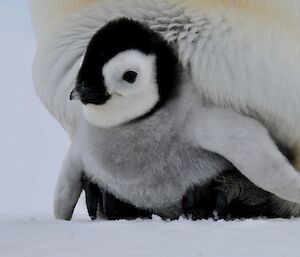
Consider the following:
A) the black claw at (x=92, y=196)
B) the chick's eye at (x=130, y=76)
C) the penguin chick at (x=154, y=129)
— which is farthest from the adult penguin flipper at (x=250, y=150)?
the black claw at (x=92, y=196)

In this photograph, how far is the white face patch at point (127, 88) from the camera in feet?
4.96

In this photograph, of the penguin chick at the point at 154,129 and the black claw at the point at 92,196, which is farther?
the black claw at the point at 92,196

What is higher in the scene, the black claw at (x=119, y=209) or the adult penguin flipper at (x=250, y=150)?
the adult penguin flipper at (x=250, y=150)

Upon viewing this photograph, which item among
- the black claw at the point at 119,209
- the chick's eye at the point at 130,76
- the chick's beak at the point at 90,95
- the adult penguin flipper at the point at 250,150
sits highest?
the chick's eye at the point at 130,76

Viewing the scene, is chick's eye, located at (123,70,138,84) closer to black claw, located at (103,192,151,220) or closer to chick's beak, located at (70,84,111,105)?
chick's beak, located at (70,84,111,105)

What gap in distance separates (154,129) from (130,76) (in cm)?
10

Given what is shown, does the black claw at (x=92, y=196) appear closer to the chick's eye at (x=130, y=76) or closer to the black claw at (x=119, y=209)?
the black claw at (x=119, y=209)

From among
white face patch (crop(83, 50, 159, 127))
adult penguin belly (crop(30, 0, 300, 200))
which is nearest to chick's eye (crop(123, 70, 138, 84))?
white face patch (crop(83, 50, 159, 127))

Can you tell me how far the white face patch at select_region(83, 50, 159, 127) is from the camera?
1.51m

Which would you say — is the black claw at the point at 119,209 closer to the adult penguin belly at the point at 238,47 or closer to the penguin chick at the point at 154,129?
the penguin chick at the point at 154,129

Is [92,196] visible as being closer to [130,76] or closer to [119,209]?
[119,209]

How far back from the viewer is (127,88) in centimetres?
154

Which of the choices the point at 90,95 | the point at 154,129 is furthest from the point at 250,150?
the point at 90,95

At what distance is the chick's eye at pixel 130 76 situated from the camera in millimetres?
1522
